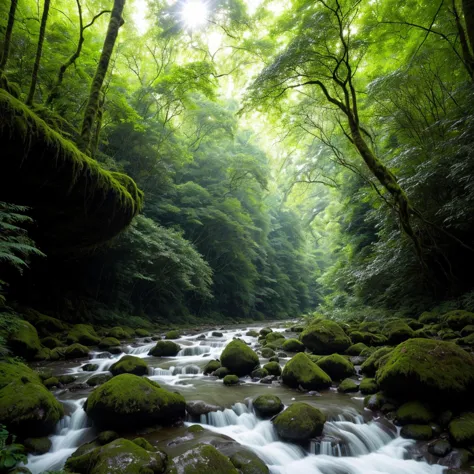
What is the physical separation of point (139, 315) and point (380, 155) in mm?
12920

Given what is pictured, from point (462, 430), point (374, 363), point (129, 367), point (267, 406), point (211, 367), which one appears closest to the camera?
point (462, 430)

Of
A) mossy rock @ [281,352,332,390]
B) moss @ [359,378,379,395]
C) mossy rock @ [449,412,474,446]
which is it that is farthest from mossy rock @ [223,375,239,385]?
mossy rock @ [449,412,474,446]

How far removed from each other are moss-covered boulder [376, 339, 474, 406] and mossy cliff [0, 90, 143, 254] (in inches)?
267

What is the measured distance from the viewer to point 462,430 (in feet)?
11.4

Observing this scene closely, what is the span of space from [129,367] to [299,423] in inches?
142

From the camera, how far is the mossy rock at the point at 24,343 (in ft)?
20.8

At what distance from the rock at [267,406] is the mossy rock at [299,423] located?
1.03 feet

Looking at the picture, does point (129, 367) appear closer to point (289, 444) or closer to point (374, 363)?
point (289, 444)

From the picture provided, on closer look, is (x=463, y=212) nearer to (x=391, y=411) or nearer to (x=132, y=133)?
(x=391, y=411)

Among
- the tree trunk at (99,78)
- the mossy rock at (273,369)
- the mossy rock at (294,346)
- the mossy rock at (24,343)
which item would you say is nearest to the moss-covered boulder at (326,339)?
the mossy rock at (294,346)

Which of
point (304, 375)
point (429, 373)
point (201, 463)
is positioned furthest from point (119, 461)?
point (429, 373)

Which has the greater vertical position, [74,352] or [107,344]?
[74,352]

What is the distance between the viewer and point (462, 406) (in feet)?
13.0

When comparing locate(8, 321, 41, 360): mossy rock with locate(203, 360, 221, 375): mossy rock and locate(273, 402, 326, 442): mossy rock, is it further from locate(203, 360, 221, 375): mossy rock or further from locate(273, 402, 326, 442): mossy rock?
locate(273, 402, 326, 442): mossy rock
